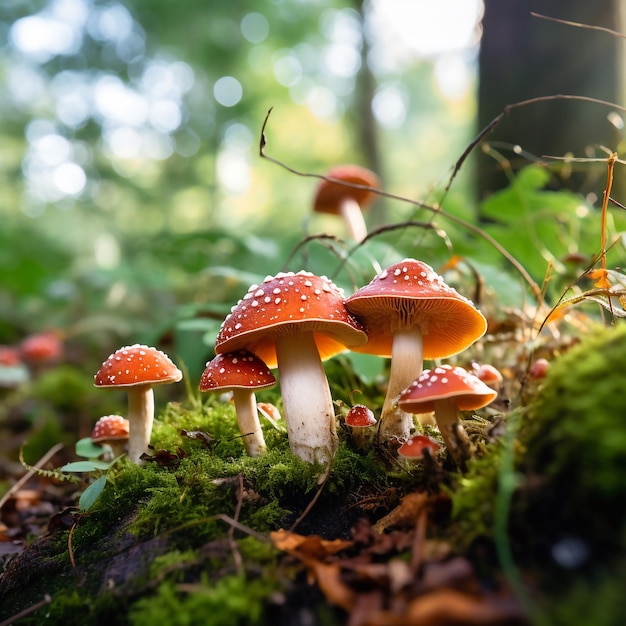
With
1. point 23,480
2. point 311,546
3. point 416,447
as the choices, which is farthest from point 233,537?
point 23,480

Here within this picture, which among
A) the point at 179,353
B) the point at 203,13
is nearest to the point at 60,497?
the point at 179,353

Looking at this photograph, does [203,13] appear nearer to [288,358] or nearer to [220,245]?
[220,245]

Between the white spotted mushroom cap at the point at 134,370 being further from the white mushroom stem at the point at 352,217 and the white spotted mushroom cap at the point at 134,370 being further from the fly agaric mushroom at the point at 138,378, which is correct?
the white mushroom stem at the point at 352,217

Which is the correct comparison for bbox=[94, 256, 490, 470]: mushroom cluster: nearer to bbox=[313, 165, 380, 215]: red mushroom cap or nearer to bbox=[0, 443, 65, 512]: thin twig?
bbox=[0, 443, 65, 512]: thin twig

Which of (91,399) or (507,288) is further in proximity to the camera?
(91,399)

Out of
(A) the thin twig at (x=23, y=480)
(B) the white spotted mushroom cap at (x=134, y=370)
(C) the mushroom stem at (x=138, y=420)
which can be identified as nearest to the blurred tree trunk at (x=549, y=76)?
(B) the white spotted mushroom cap at (x=134, y=370)

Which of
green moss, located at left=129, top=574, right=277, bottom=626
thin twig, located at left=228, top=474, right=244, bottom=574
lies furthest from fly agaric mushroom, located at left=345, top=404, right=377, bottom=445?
green moss, located at left=129, top=574, right=277, bottom=626
